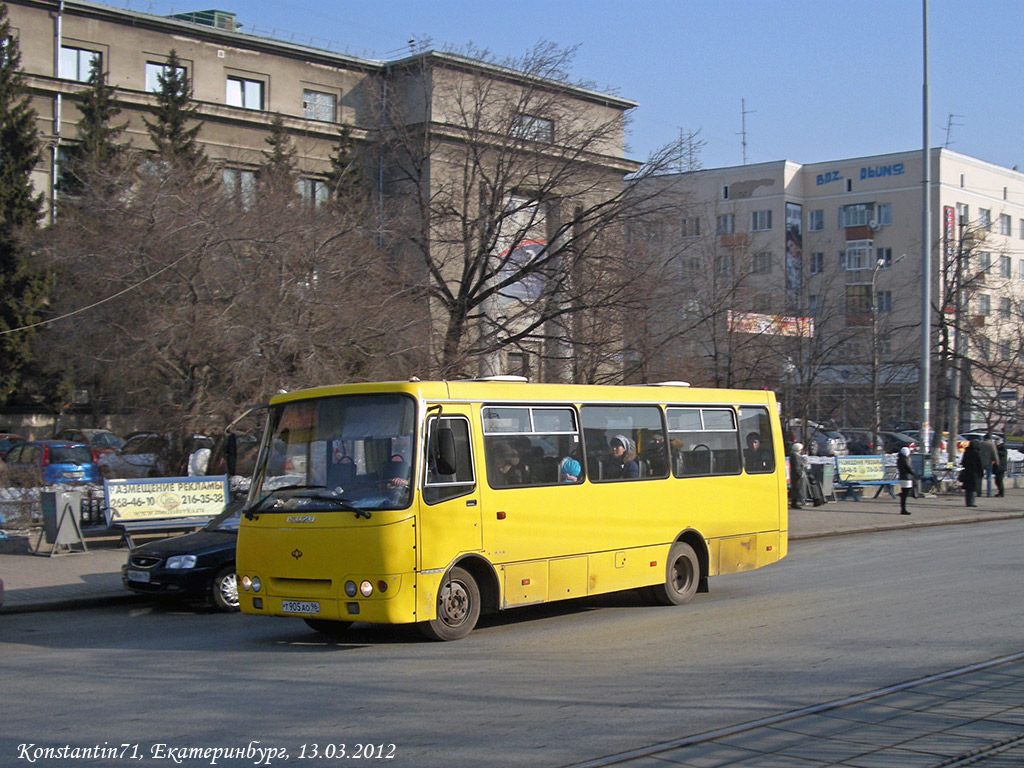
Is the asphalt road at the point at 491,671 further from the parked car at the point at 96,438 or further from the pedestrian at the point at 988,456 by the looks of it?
the parked car at the point at 96,438

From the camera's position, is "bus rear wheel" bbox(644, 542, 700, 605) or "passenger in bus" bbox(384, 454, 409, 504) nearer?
"passenger in bus" bbox(384, 454, 409, 504)

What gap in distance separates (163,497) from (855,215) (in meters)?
72.6

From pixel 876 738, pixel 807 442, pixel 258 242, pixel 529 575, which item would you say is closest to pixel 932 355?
pixel 807 442

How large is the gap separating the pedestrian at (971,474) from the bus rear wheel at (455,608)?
2287 cm

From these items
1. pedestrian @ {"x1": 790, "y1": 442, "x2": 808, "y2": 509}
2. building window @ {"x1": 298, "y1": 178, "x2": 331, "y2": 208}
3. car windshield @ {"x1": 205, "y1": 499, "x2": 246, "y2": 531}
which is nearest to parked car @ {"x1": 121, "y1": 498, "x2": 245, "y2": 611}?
car windshield @ {"x1": 205, "y1": 499, "x2": 246, "y2": 531}

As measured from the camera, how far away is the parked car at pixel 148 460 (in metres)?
22.3

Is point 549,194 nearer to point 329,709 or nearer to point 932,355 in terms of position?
point 932,355

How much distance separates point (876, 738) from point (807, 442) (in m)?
29.0

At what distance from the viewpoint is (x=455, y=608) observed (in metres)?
10.4

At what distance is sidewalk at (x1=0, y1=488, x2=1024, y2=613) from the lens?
13.8 meters

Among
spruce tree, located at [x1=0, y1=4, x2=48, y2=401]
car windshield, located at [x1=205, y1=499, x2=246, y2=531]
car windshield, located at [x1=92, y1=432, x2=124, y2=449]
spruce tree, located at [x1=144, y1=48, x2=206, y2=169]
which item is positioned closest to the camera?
car windshield, located at [x1=205, y1=499, x2=246, y2=531]

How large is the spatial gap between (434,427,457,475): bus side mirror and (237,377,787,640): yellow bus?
16mm

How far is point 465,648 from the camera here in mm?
9961

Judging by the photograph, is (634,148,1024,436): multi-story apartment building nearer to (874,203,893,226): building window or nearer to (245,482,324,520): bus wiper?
(874,203,893,226): building window
